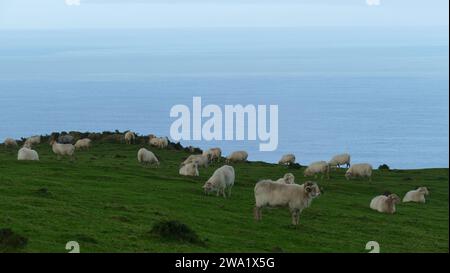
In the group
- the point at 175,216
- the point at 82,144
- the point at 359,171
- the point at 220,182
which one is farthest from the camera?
the point at 82,144

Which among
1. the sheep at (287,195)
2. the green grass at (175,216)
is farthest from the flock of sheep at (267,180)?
the green grass at (175,216)

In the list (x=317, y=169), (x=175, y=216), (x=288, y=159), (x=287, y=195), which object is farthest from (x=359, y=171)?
(x=175, y=216)

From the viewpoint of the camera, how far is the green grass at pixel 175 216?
21.8m

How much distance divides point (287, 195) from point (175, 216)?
3.87m

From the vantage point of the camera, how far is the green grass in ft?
71.5

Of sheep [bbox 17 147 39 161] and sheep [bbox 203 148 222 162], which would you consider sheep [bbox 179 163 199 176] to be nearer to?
sheep [bbox 17 147 39 161]

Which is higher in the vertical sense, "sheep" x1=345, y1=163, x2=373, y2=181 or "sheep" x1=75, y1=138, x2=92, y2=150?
"sheep" x1=75, y1=138, x2=92, y2=150

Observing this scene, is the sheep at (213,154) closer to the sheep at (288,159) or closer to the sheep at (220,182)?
the sheep at (288,159)

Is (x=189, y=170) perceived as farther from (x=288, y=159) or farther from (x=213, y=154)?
(x=288, y=159)

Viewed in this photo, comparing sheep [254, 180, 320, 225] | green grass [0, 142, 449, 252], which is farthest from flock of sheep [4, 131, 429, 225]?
green grass [0, 142, 449, 252]

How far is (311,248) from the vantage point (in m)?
23.1

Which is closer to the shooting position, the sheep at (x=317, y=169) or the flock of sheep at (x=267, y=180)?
the flock of sheep at (x=267, y=180)

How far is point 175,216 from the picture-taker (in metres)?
26.7
